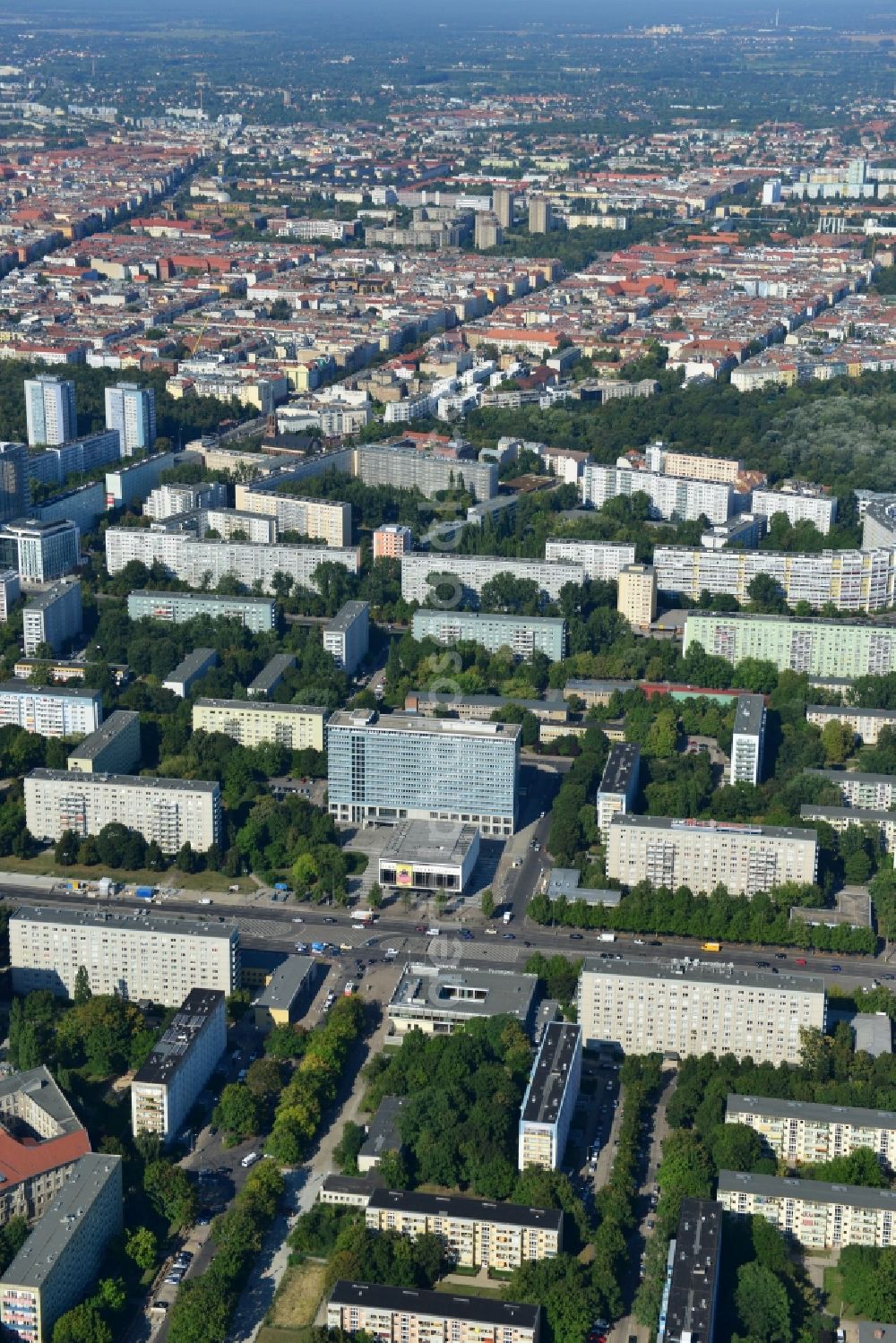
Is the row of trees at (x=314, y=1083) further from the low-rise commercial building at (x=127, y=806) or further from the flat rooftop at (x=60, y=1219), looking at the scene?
the low-rise commercial building at (x=127, y=806)

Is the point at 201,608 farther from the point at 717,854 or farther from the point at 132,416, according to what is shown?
the point at 717,854

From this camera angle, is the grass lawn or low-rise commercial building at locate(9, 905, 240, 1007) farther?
low-rise commercial building at locate(9, 905, 240, 1007)

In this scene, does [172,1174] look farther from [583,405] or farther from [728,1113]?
[583,405]

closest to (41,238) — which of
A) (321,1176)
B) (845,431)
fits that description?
(845,431)

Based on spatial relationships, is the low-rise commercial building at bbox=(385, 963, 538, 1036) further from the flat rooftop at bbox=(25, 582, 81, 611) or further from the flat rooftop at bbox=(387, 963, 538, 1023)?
the flat rooftop at bbox=(25, 582, 81, 611)

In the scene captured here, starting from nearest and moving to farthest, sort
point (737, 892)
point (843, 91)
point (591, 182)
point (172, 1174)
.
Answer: point (172, 1174) < point (737, 892) < point (591, 182) < point (843, 91)

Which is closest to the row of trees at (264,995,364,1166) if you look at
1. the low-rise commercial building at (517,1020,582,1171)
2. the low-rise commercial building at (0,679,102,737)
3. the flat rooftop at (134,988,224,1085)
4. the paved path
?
the paved path
